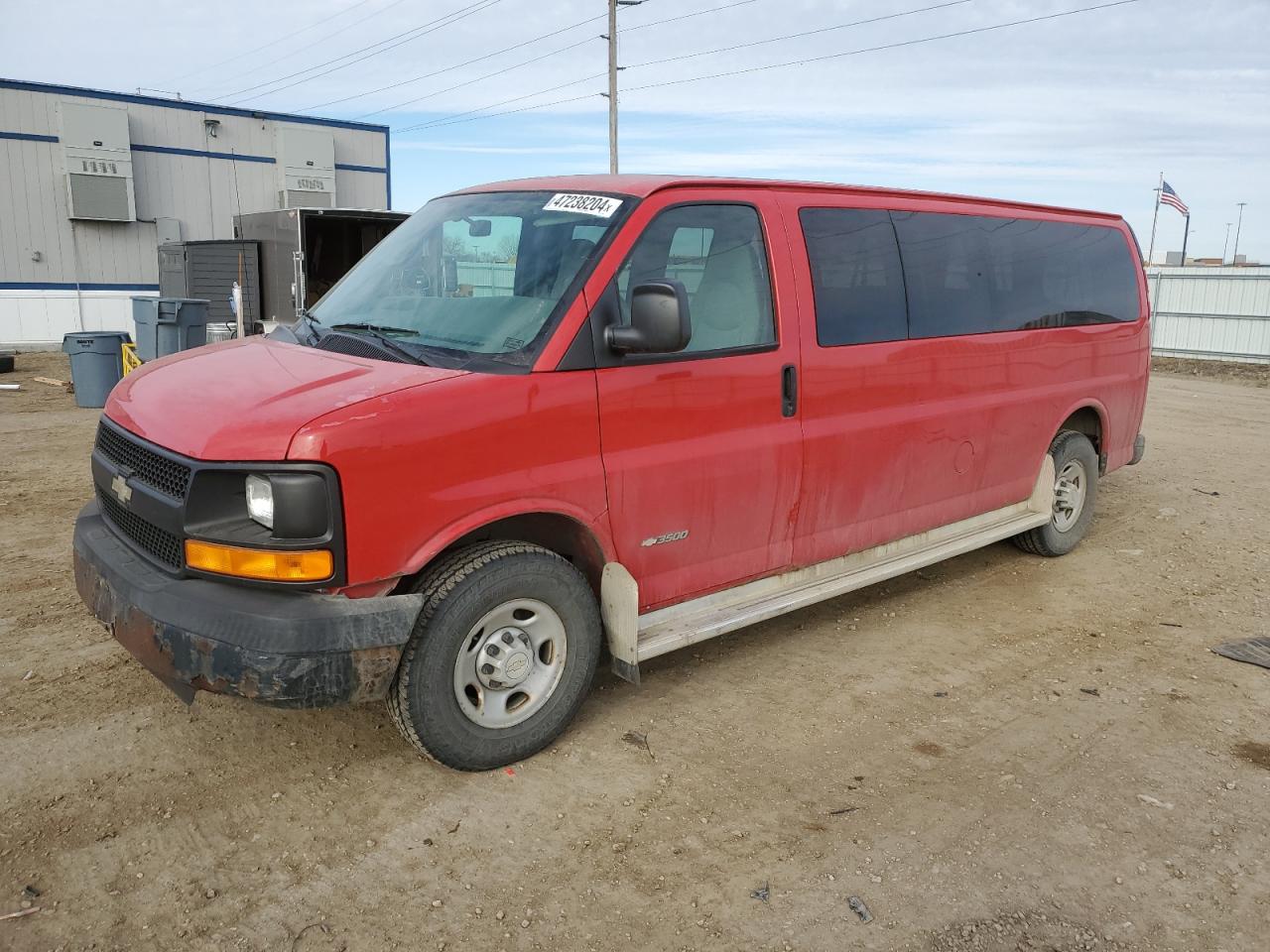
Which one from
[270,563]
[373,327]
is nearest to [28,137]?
[373,327]

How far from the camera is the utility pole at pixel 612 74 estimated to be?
24781 mm

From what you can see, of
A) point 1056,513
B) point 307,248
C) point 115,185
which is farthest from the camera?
point 115,185

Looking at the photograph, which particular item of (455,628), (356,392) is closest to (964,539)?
(455,628)

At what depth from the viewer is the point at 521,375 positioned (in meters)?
3.44

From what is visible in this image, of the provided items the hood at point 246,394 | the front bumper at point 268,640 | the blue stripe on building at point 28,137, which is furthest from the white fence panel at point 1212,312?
the blue stripe on building at point 28,137

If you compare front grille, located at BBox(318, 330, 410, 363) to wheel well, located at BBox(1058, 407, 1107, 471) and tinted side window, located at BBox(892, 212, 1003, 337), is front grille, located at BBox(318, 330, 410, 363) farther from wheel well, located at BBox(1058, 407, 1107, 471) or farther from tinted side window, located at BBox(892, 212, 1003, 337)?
wheel well, located at BBox(1058, 407, 1107, 471)

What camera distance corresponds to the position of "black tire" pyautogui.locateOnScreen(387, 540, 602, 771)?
3316mm

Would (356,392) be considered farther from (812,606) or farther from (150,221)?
(150,221)

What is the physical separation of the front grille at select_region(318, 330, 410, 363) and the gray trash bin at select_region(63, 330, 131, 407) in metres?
9.89

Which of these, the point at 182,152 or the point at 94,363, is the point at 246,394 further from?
the point at 182,152

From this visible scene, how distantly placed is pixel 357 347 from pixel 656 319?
47.0 inches

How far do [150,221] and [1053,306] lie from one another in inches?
908

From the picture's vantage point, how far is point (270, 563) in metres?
3.10

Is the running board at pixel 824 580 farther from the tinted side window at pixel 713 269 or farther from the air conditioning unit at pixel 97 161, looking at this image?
the air conditioning unit at pixel 97 161
